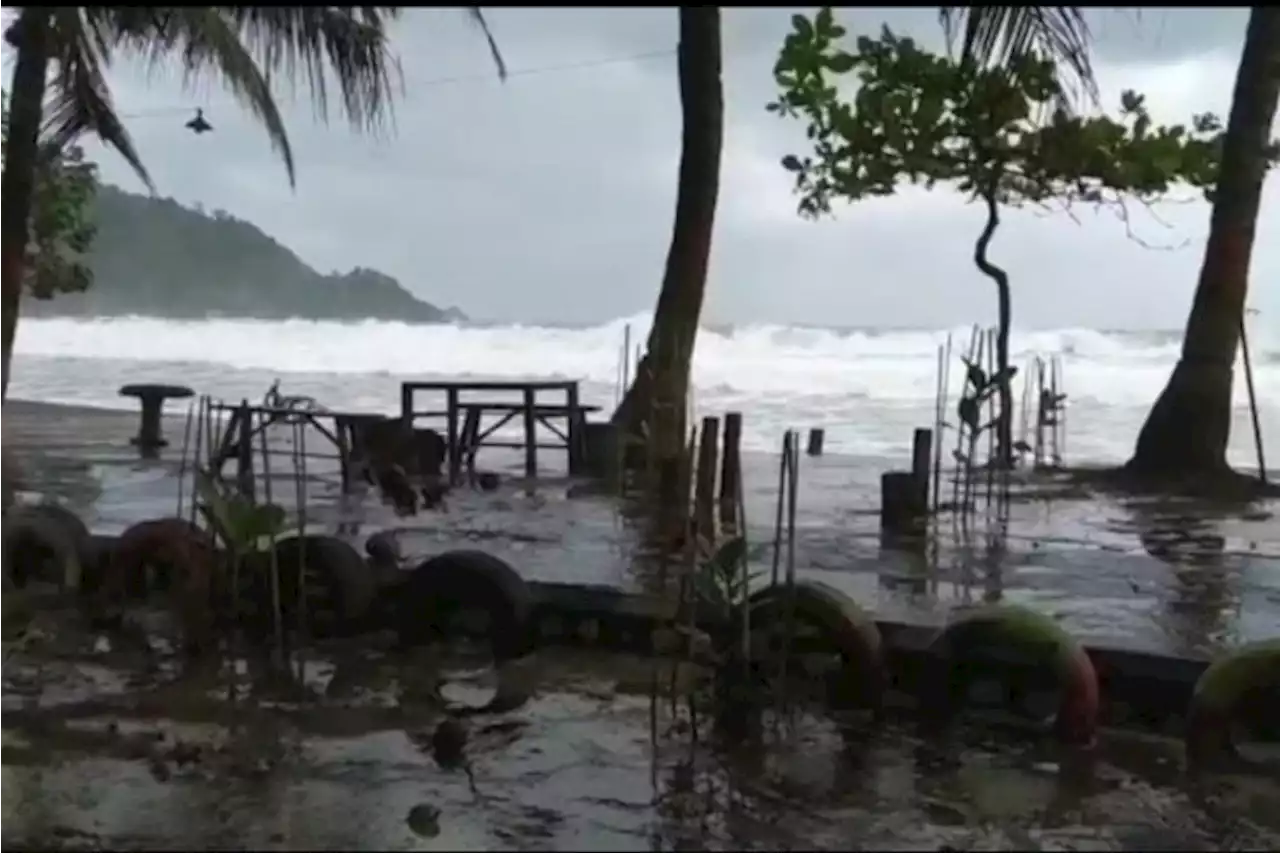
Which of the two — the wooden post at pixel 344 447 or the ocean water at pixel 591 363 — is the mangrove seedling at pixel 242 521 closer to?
the wooden post at pixel 344 447

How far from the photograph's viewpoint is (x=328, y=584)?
6.66m

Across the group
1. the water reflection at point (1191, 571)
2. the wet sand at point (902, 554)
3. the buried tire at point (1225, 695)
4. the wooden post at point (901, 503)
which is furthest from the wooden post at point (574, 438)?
the buried tire at point (1225, 695)

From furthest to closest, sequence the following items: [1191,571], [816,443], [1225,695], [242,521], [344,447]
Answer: [816,443], [344,447], [1191,571], [242,521], [1225,695]

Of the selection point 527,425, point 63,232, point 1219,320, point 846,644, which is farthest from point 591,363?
point 846,644

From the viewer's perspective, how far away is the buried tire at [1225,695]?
520 cm

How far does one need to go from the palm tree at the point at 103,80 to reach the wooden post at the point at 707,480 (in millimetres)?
2171

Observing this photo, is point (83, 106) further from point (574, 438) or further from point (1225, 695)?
point (1225, 695)

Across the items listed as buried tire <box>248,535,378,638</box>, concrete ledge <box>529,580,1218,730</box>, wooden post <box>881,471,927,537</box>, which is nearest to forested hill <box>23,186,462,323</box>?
wooden post <box>881,471,927,537</box>

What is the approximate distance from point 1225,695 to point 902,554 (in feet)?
11.5

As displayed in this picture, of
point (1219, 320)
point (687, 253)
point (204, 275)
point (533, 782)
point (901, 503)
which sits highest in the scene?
point (204, 275)

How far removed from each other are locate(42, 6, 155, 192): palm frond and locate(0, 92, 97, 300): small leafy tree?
12.9ft

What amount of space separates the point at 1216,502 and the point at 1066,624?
5274 mm

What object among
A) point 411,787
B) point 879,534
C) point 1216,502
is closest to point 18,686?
point 411,787

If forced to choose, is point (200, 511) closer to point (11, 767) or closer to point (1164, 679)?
point (11, 767)
